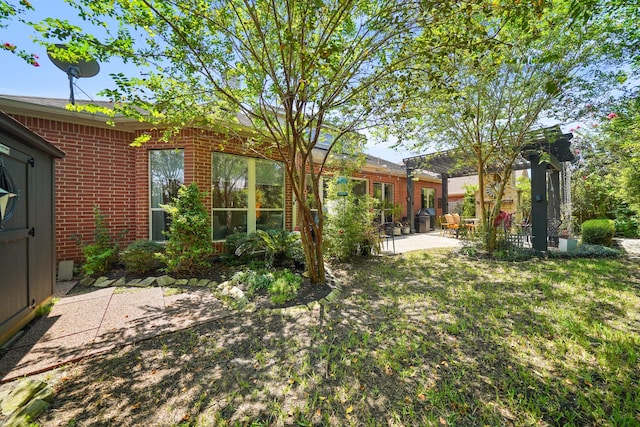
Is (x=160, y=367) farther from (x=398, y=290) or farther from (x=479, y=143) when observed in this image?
(x=479, y=143)

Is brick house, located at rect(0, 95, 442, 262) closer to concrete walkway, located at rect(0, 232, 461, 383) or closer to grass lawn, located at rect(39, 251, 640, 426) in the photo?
concrete walkway, located at rect(0, 232, 461, 383)

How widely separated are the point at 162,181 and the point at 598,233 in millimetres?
13312

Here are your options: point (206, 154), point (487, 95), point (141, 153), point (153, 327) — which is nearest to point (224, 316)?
point (153, 327)

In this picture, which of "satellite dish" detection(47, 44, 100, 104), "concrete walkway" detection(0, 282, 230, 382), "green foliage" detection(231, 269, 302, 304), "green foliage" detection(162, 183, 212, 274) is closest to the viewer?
"concrete walkway" detection(0, 282, 230, 382)

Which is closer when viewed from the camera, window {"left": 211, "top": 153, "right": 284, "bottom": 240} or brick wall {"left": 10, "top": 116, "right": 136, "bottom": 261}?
brick wall {"left": 10, "top": 116, "right": 136, "bottom": 261}

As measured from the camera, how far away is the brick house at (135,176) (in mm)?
5312

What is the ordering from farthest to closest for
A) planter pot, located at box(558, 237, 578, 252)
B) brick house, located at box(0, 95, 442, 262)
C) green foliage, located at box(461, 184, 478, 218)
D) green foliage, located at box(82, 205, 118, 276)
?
green foliage, located at box(461, 184, 478, 218) < planter pot, located at box(558, 237, 578, 252) < brick house, located at box(0, 95, 442, 262) < green foliage, located at box(82, 205, 118, 276)

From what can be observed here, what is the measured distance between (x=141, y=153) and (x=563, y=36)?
898cm

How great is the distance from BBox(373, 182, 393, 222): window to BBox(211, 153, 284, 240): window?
19.8 feet

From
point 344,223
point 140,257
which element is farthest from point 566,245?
point 140,257

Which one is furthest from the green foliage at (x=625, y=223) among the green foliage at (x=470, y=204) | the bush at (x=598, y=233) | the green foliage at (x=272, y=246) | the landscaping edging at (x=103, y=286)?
the green foliage at (x=272, y=246)

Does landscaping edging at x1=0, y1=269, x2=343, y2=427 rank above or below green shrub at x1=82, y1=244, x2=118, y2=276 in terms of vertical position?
below

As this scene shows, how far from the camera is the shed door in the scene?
2.54 metres

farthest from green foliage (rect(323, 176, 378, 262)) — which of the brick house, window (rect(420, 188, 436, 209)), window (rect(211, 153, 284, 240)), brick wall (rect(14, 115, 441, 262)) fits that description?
window (rect(420, 188, 436, 209))
